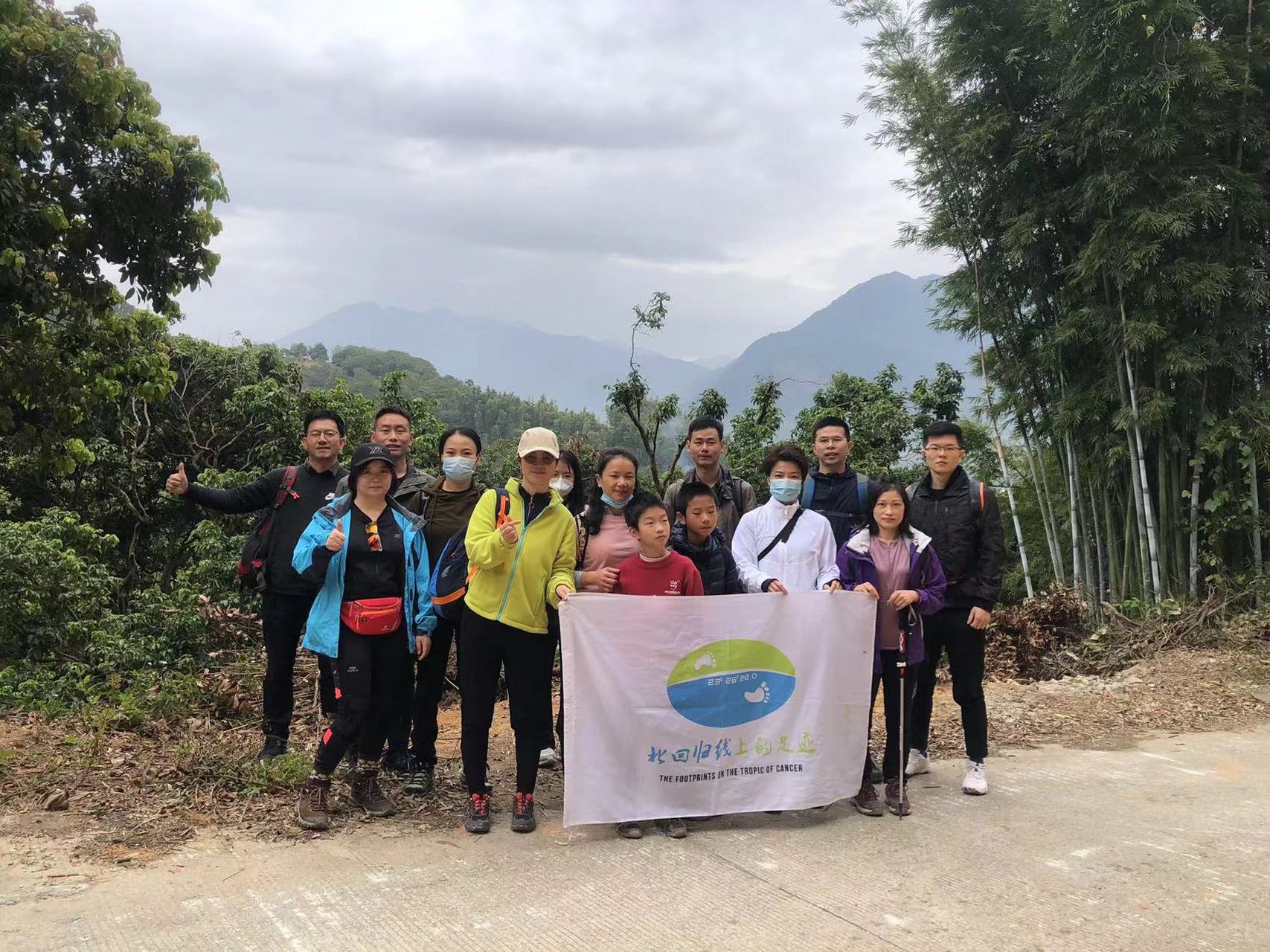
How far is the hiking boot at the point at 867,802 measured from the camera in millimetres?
3678

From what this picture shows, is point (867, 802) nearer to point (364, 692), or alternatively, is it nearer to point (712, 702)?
point (712, 702)

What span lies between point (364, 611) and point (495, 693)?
0.61m

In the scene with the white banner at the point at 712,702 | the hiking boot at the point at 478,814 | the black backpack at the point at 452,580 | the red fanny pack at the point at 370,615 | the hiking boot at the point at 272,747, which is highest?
the black backpack at the point at 452,580

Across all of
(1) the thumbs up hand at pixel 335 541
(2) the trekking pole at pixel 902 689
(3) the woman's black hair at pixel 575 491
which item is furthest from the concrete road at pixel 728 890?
(3) the woman's black hair at pixel 575 491

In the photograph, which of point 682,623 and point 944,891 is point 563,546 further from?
point 944,891

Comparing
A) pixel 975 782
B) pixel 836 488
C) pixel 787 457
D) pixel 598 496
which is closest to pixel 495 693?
pixel 598 496

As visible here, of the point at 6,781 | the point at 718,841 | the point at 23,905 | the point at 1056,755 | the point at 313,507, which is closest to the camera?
the point at 23,905

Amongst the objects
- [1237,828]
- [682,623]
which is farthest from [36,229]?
[1237,828]

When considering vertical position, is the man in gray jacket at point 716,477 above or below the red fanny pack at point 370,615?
above

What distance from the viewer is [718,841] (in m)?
3.36

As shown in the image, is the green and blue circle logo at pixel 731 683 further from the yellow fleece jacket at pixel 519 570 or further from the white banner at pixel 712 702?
the yellow fleece jacket at pixel 519 570

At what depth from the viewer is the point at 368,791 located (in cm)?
356

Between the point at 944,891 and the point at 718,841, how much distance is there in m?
0.84

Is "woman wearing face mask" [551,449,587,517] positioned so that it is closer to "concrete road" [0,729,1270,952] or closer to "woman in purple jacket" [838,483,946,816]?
"woman in purple jacket" [838,483,946,816]
